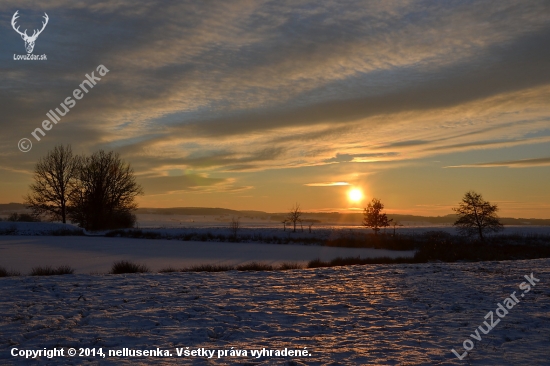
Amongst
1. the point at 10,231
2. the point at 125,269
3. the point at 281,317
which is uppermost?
the point at 10,231

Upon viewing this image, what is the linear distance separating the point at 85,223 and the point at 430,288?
53266 millimetres

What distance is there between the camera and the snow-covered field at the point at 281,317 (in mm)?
6844

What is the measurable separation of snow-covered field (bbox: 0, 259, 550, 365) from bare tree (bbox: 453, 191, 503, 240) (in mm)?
41834

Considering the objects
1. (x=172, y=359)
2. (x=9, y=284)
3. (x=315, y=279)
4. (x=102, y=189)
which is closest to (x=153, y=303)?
(x=172, y=359)

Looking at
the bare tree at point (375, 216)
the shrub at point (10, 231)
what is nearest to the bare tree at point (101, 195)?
the shrub at point (10, 231)

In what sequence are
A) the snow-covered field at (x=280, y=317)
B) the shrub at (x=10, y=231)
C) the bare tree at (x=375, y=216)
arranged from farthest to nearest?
the bare tree at (x=375, y=216), the shrub at (x=10, y=231), the snow-covered field at (x=280, y=317)

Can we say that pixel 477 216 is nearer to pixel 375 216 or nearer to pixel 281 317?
pixel 375 216

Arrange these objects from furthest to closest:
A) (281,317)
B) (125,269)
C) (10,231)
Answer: (10,231)
(125,269)
(281,317)

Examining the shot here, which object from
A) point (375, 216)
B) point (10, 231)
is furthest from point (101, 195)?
Result: point (375, 216)

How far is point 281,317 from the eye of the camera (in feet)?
29.2

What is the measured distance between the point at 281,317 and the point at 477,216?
49722 millimetres

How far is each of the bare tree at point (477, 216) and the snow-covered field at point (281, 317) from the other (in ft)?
137

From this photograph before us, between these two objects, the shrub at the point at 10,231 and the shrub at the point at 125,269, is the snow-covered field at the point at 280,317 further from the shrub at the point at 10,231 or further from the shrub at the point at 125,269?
the shrub at the point at 10,231

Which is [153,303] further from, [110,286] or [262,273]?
[262,273]
